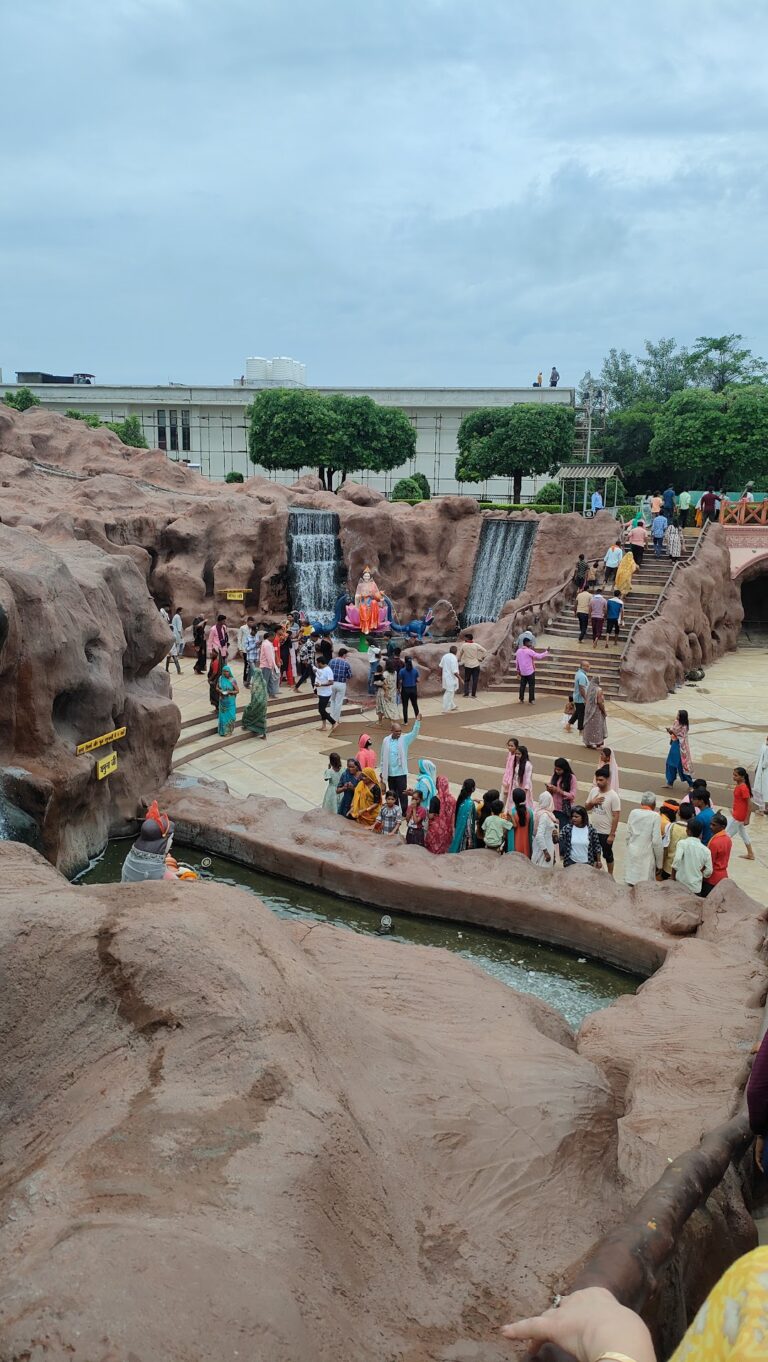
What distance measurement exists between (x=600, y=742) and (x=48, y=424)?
2362 centimetres

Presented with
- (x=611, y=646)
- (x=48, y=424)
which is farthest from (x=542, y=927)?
(x=48, y=424)

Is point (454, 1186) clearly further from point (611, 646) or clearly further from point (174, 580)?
point (174, 580)

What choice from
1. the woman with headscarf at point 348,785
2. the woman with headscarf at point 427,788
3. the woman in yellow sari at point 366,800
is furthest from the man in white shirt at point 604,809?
the woman with headscarf at point 348,785

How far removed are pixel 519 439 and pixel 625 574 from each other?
1857cm

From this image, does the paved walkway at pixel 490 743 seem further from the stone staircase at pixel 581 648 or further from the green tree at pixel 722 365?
the green tree at pixel 722 365

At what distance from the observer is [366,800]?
35.7 feet

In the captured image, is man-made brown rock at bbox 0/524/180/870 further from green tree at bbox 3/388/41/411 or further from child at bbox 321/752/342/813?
green tree at bbox 3/388/41/411

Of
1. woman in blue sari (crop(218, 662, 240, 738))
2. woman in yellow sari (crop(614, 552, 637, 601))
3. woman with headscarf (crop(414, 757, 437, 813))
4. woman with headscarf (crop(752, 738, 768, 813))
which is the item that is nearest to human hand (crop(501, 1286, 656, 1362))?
woman with headscarf (crop(414, 757, 437, 813))

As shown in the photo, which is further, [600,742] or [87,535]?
[87,535]

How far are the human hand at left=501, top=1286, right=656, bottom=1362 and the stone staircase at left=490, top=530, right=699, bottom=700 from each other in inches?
671

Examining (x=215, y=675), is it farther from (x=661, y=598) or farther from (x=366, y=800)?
(x=661, y=598)

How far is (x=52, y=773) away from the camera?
946 centimetres

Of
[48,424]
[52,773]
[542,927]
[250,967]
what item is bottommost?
[542,927]

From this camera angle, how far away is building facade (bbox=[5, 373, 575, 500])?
51281mm
